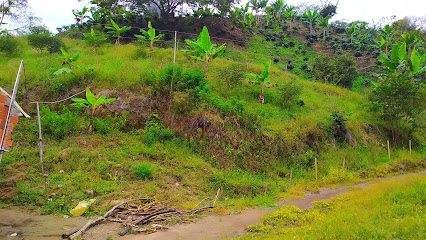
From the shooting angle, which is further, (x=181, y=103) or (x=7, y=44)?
(x=7, y=44)

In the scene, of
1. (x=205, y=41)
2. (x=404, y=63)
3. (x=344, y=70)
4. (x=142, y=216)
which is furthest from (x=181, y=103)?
(x=344, y=70)

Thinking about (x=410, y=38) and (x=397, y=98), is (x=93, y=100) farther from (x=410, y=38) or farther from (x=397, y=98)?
(x=410, y=38)

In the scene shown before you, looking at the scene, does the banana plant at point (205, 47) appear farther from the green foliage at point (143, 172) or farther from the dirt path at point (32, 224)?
the dirt path at point (32, 224)

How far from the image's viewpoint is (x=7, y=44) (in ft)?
48.4

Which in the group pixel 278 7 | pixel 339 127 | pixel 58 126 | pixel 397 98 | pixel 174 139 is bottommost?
pixel 174 139

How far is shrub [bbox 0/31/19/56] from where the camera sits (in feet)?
48.0

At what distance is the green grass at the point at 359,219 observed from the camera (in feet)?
16.8

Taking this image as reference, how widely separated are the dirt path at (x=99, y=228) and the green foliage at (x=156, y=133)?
14.7ft

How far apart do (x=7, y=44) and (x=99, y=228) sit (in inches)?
563

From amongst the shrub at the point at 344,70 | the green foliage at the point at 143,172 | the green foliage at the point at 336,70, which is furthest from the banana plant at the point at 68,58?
the shrub at the point at 344,70

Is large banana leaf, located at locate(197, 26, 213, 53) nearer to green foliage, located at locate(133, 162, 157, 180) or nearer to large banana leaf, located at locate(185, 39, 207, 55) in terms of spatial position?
large banana leaf, located at locate(185, 39, 207, 55)

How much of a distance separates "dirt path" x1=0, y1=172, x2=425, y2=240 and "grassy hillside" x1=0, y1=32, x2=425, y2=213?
0.62m

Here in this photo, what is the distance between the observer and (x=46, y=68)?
13.5 meters

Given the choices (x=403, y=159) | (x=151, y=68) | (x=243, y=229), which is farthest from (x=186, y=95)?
(x=403, y=159)
